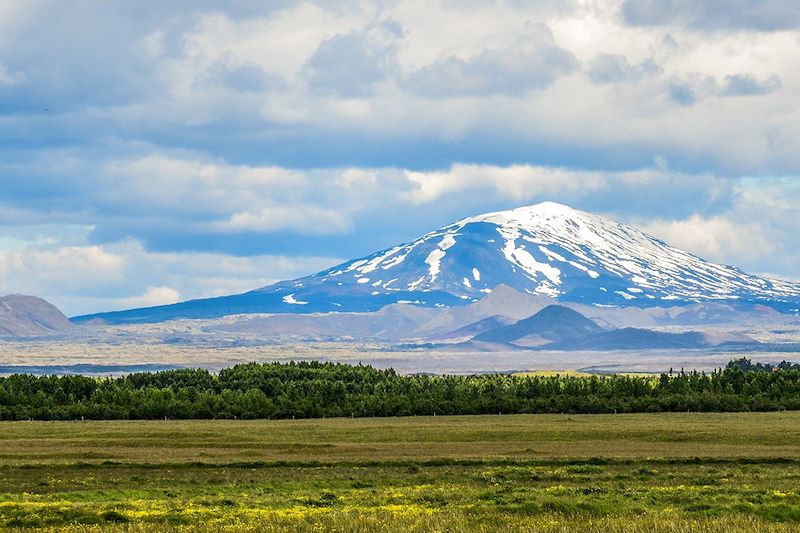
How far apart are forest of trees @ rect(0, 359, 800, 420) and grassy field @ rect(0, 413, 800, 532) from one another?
21348 mm

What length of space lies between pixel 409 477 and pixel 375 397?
257 ft

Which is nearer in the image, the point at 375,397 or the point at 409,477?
the point at 409,477

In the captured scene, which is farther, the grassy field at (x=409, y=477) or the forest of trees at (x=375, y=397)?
the forest of trees at (x=375, y=397)

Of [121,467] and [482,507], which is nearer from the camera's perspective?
[482,507]

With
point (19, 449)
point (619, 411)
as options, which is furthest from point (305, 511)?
point (619, 411)

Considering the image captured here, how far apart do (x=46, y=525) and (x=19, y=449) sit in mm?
42751

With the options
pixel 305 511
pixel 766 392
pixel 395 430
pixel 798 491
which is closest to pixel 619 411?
pixel 766 392

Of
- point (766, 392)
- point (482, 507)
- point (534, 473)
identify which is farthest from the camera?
point (766, 392)

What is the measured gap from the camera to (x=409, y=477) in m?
Result: 60.8

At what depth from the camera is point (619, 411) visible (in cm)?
13250

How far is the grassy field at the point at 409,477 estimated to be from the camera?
42.5 metres

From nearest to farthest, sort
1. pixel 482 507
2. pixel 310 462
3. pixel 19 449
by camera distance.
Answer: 1. pixel 482 507
2. pixel 310 462
3. pixel 19 449

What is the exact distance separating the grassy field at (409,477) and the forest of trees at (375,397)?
21348 mm

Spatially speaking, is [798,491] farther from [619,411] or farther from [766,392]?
[766,392]
